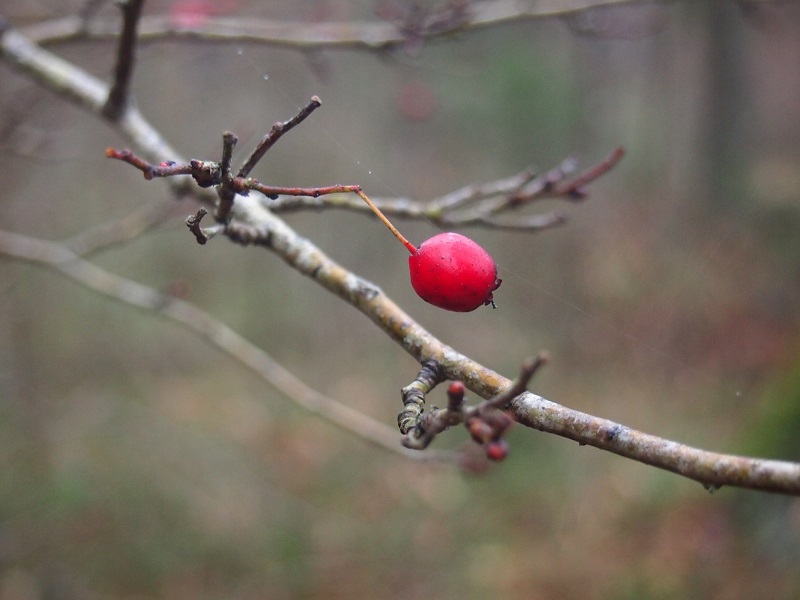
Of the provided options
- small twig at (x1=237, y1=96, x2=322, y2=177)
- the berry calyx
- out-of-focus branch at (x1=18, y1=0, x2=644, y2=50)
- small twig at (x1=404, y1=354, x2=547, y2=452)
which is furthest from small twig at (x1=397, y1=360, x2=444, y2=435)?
out-of-focus branch at (x1=18, y1=0, x2=644, y2=50)

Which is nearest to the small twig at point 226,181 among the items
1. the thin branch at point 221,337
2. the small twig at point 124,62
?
the small twig at point 124,62

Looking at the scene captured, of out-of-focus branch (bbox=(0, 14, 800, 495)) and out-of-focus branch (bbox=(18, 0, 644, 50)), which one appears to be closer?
out-of-focus branch (bbox=(0, 14, 800, 495))

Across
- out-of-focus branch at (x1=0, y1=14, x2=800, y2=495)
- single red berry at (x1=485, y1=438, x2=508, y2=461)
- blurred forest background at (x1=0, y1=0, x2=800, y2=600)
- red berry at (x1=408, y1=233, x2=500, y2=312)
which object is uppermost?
red berry at (x1=408, y1=233, x2=500, y2=312)

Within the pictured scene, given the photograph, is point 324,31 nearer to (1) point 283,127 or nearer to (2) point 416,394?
(1) point 283,127

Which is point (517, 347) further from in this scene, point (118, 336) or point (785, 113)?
point (785, 113)

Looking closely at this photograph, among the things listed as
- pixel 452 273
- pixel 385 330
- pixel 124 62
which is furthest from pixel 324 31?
pixel 452 273

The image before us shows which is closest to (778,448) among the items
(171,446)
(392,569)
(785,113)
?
(392,569)

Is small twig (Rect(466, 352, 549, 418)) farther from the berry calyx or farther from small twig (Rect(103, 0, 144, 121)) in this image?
small twig (Rect(103, 0, 144, 121))
